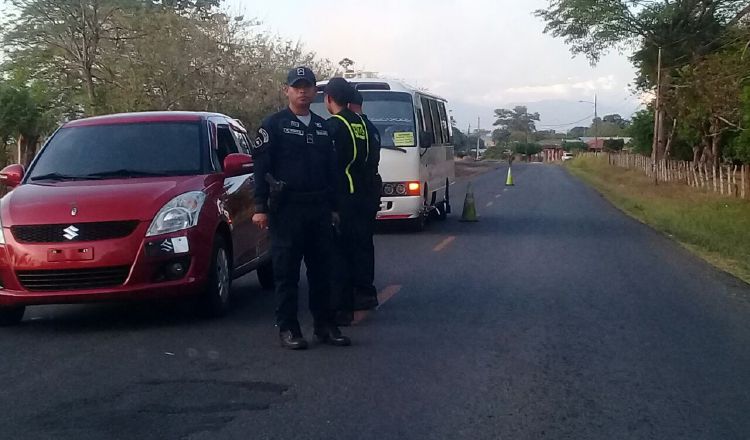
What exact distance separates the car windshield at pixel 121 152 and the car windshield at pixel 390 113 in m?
7.84

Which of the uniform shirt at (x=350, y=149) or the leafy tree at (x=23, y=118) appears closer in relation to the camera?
the uniform shirt at (x=350, y=149)

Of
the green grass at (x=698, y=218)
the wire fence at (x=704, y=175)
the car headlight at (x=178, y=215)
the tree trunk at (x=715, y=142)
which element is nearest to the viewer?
the car headlight at (x=178, y=215)

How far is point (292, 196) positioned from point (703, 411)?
3265 millimetres

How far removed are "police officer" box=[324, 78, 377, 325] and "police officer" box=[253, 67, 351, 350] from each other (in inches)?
20.9

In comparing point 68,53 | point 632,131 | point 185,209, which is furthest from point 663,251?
point 632,131

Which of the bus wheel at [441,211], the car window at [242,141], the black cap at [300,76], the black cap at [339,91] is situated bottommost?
the bus wheel at [441,211]

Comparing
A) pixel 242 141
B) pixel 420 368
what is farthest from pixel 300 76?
pixel 242 141

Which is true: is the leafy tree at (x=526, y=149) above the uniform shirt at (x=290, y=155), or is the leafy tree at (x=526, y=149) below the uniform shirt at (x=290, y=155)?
below

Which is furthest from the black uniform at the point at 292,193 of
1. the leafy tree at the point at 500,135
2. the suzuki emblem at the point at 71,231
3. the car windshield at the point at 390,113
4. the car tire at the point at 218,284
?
the leafy tree at the point at 500,135

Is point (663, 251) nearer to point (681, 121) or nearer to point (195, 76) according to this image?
point (195, 76)

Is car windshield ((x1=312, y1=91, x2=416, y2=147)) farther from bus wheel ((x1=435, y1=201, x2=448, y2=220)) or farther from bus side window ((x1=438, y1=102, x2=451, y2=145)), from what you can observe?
bus side window ((x1=438, y1=102, x2=451, y2=145))

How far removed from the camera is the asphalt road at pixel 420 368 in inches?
230

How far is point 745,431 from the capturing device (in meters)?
5.78

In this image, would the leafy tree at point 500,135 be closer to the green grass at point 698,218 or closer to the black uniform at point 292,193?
the green grass at point 698,218
